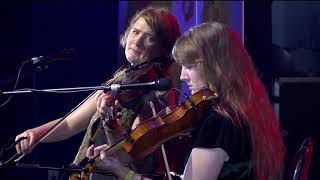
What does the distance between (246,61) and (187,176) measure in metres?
0.44

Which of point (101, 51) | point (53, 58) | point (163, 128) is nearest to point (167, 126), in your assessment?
point (163, 128)

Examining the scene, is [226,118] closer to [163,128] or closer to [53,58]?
[163,128]

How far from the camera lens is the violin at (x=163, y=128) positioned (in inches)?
67.9

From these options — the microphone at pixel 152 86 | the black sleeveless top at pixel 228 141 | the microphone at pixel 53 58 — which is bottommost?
the black sleeveless top at pixel 228 141

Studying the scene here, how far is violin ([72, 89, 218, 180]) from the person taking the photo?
1726 mm

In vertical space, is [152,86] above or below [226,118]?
above

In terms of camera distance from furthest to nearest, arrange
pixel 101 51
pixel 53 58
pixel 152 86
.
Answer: pixel 101 51, pixel 53 58, pixel 152 86

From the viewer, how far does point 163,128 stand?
5.81 feet

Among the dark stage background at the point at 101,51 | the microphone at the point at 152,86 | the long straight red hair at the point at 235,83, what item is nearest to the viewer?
the microphone at the point at 152,86

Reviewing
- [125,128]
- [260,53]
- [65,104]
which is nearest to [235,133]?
[125,128]

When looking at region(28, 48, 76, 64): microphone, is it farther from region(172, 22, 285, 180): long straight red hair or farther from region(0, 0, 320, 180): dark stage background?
region(0, 0, 320, 180): dark stage background

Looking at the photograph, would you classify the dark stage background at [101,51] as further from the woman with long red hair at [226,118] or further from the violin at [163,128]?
the violin at [163,128]

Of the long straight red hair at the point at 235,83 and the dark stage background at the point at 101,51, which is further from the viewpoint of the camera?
the dark stage background at the point at 101,51

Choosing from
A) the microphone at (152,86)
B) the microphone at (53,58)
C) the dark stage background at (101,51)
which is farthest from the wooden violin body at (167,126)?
the dark stage background at (101,51)
